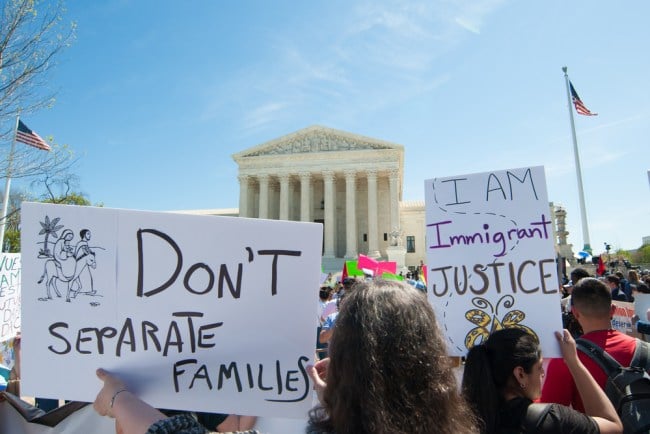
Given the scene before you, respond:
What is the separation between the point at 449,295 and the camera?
2.79m

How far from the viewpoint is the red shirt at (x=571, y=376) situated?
91.4 inches

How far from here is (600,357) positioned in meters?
2.45

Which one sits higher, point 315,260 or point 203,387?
point 315,260

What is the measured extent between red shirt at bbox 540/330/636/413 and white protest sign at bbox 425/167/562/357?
0.25m

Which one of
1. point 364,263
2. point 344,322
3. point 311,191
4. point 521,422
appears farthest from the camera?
point 311,191

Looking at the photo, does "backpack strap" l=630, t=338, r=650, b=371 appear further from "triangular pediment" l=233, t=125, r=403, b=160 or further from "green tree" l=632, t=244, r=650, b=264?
"green tree" l=632, t=244, r=650, b=264

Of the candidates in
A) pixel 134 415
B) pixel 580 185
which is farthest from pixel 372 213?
pixel 134 415

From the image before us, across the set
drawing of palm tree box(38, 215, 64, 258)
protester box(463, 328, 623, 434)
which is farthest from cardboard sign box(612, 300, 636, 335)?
drawing of palm tree box(38, 215, 64, 258)

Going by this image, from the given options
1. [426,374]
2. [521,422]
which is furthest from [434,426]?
[521,422]

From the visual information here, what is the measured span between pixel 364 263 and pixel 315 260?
10330 mm

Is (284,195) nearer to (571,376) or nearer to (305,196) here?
(305,196)

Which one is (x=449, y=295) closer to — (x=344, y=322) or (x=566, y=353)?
(x=566, y=353)

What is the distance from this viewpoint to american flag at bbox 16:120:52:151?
12.4 m

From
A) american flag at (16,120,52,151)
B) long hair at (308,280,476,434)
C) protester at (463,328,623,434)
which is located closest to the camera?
long hair at (308,280,476,434)
